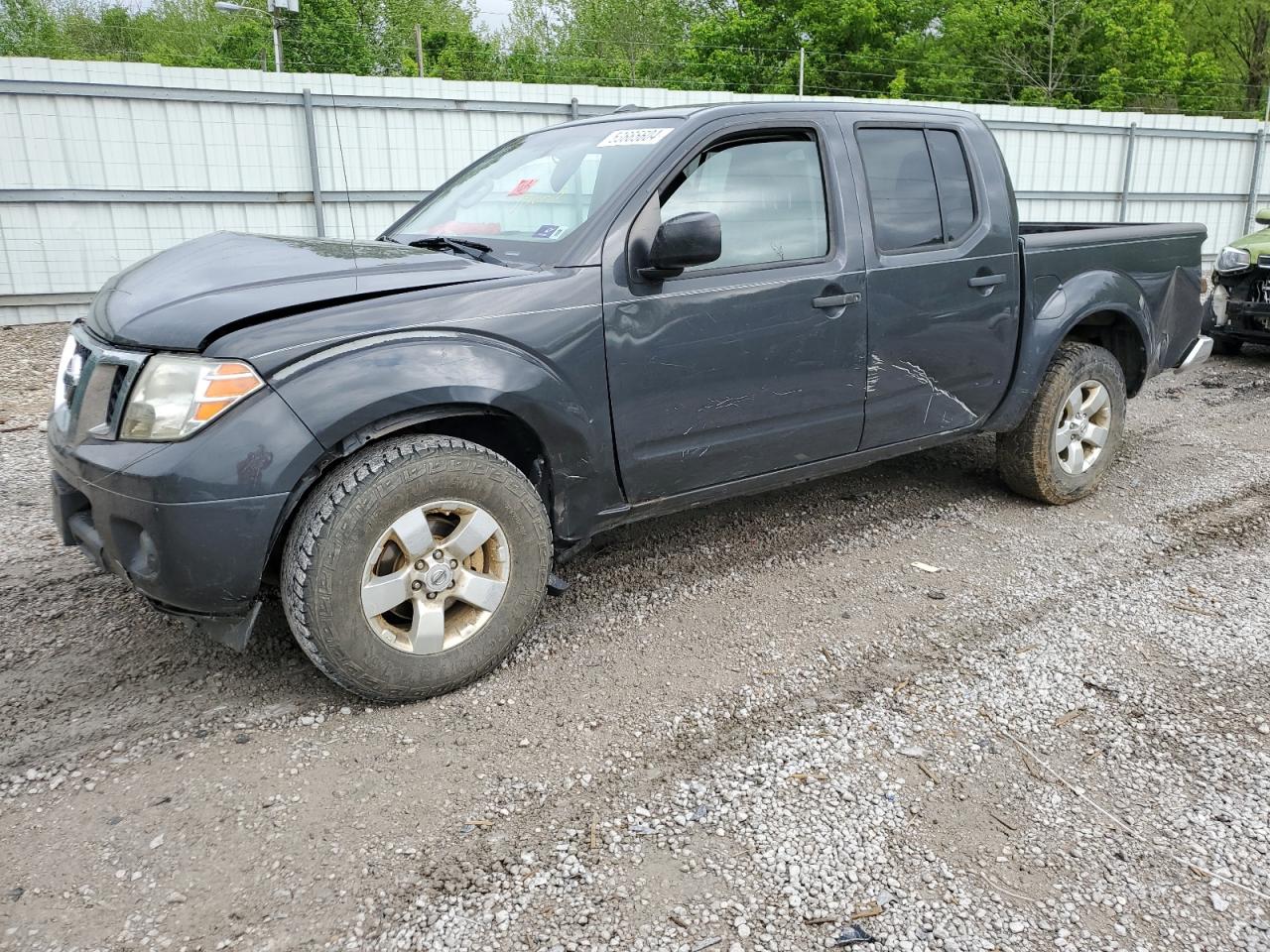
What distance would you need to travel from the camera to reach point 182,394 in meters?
2.76

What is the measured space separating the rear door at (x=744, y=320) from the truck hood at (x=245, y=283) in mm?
552

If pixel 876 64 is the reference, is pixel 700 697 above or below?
below

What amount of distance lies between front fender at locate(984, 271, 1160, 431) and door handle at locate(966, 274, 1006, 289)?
0.24m

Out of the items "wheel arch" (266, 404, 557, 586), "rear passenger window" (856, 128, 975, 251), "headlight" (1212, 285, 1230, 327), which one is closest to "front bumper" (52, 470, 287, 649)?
"wheel arch" (266, 404, 557, 586)

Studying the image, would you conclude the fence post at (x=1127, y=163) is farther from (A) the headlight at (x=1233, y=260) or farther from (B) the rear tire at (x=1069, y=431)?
(B) the rear tire at (x=1069, y=431)

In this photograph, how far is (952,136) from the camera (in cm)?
450

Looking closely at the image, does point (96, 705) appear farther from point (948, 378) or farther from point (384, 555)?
point (948, 378)

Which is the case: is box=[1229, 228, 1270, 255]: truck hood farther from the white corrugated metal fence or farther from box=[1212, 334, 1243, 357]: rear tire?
the white corrugated metal fence

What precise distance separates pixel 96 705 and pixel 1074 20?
1555 inches

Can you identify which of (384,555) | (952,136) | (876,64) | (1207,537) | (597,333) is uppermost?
(876,64)

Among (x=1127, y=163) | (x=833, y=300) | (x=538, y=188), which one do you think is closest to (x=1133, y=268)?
(x=833, y=300)

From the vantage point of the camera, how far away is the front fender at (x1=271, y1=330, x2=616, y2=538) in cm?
284

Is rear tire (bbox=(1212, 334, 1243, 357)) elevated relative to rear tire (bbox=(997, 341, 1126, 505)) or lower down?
lower down

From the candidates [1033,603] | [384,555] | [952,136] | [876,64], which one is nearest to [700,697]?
[384,555]
